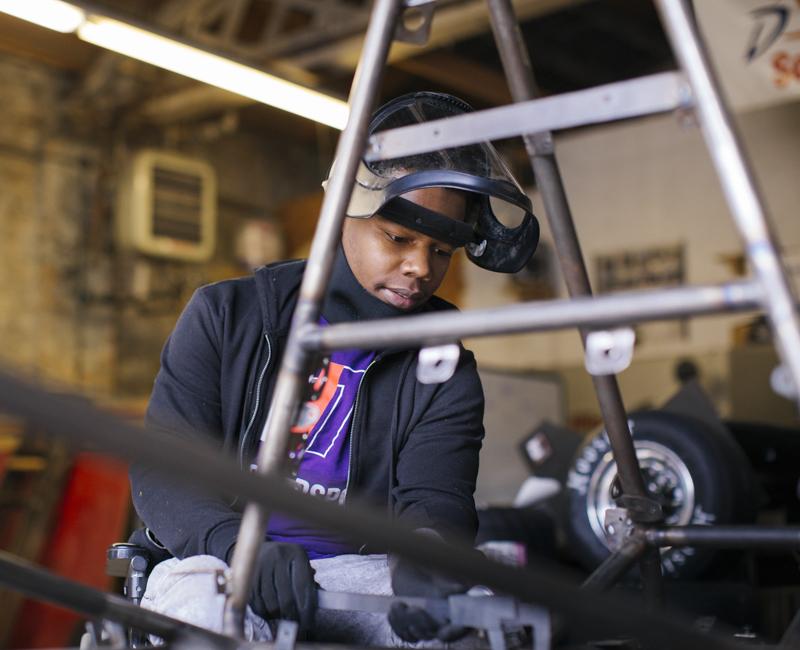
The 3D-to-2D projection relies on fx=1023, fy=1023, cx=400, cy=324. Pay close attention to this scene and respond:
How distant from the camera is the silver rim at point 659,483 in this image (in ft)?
9.05

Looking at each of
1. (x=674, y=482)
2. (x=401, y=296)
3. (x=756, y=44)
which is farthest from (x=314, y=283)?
(x=756, y=44)

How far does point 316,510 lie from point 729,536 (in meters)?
1.09

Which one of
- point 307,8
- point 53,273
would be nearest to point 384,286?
point 307,8

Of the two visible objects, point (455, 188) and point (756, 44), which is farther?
point (756, 44)

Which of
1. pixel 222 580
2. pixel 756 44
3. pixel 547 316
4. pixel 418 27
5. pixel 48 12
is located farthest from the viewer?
pixel 756 44

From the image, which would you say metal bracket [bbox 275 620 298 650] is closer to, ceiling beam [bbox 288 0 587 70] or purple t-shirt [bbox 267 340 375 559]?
purple t-shirt [bbox 267 340 375 559]

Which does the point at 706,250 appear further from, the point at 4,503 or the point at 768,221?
the point at 768,221

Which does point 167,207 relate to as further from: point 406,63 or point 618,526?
point 618,526

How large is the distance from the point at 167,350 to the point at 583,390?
7037mm

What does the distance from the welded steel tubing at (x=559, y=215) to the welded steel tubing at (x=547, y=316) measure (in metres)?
0.48

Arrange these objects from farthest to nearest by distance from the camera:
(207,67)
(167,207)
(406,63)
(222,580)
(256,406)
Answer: (167,207) → (406,63) → (207,67) → (256,406) → (222,580)

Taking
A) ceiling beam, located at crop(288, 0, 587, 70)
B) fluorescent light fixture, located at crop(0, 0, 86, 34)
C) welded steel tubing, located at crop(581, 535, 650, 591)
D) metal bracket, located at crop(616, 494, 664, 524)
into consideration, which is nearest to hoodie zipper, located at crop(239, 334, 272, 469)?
welded steel tubing, located at crop(581, 535, 650, 591)

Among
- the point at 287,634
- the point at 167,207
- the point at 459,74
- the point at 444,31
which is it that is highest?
the point at 459,74

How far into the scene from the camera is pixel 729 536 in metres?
1.70
